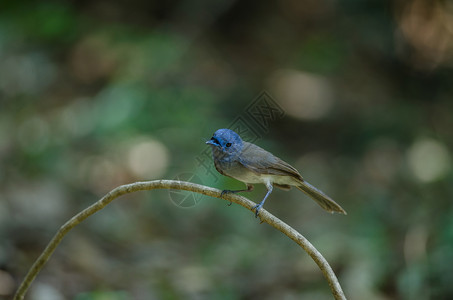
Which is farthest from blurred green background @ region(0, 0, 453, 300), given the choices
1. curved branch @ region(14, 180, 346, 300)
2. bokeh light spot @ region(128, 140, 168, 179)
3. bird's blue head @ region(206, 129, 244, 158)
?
curved branch @ region(14, 180, 346, 300)

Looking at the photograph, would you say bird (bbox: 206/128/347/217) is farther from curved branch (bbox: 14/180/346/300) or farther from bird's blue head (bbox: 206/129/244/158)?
curved branch (bbox: 14/180/346/300)

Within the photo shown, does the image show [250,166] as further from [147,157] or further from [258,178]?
[147,157]

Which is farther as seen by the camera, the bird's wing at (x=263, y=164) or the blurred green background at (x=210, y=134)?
the blurred green background at (x=210, y=134)

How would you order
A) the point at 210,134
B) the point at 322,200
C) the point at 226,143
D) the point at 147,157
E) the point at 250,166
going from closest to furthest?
1. the point at 226,143
2. the point at 250,166
3. the point at 322,200
4. the point at 210,134
5. the point at 147,157

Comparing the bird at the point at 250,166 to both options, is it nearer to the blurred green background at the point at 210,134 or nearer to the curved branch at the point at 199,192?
the curved branch at the point at 199,192

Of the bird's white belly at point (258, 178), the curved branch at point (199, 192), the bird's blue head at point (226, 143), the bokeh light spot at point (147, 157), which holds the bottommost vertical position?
the curved branch at point (199, 192)

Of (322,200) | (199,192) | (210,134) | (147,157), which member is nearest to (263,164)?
(322,200)

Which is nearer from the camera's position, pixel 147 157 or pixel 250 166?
pixel 250 166

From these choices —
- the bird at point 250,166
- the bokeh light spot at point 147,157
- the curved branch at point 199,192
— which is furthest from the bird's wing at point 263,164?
the bokeh light spot at point 147,157
